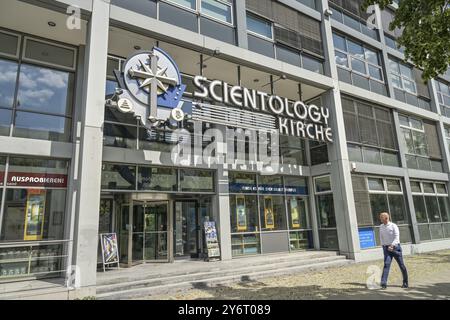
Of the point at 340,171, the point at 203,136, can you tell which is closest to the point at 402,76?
the point at 340,171

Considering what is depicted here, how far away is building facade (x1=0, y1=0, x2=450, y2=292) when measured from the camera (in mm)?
7965

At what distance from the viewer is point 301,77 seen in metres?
12.4

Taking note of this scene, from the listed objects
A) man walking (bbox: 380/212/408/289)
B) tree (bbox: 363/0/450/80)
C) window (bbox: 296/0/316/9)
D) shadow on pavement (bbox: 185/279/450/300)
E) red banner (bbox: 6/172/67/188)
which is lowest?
shadow on pavement (bbox: 185/279/450/300)

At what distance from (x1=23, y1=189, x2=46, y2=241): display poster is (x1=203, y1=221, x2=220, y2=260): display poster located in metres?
4.83

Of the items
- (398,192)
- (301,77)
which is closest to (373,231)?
(398,192)

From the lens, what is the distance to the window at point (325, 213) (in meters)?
12.9

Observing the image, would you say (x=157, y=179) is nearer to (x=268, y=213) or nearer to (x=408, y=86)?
(x=268, y=213)

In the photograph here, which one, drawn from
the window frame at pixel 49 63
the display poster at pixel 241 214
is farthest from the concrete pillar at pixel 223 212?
the window frame at pixel 49 63

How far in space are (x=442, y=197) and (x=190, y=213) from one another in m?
14.6

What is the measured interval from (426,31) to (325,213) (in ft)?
27.9

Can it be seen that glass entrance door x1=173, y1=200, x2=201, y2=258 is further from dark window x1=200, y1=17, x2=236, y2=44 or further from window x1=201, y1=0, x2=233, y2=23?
window x1=201, y1=0, x2=233, y2=23

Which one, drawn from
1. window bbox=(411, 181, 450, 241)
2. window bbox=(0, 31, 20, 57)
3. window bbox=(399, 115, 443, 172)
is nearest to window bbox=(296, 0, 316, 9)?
window bbox=(399, 115, 443, 172)

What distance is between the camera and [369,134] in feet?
47.3
